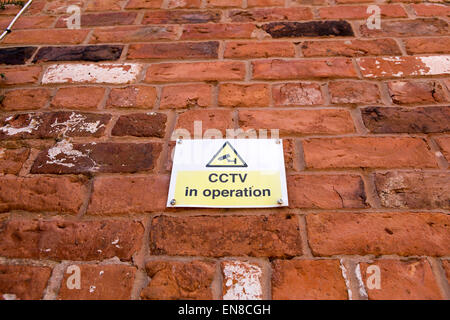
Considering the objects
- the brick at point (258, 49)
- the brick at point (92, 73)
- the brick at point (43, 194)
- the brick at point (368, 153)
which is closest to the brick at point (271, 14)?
the brick at point (258, 49)

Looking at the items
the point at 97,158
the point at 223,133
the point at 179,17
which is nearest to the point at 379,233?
the point at 223,133

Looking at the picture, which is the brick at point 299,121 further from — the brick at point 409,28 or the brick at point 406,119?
the brick at point 409,28

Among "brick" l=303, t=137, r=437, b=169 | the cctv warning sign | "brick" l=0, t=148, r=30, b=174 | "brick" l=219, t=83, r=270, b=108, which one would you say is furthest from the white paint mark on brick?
"brick" l=0, t=148, r=30, b=174

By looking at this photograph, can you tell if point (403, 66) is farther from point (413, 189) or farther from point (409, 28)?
point (413, 189)

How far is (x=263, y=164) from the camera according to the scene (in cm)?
60

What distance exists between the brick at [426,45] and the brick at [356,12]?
12 cm

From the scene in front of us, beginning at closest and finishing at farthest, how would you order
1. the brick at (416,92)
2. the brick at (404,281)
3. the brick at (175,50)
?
the brick at (404,281) < the brick at (416,92) < the brick at (175,50)

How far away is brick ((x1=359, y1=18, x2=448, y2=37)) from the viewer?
806 millimetres

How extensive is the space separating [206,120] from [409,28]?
0.65 metres

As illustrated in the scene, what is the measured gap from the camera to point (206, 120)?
677 mm

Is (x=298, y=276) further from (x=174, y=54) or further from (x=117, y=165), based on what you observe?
(x=174, y=54)

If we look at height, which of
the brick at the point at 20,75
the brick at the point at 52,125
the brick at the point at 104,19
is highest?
the brick at the point at 104,19

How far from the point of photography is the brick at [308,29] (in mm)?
819

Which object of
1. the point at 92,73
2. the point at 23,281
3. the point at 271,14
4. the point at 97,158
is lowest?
the point at 23,281
